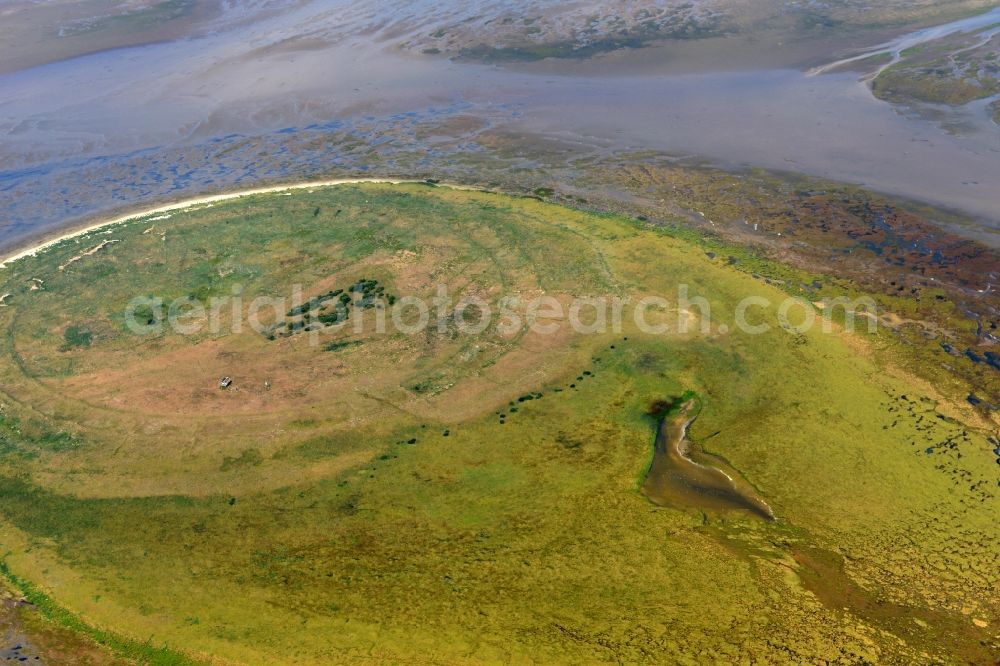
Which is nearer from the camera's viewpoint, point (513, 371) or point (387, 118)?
point (513, 371)

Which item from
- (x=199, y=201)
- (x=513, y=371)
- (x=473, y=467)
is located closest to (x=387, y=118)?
(x=199, y=201)

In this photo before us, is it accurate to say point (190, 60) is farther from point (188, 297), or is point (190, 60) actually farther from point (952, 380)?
point (952, 380)

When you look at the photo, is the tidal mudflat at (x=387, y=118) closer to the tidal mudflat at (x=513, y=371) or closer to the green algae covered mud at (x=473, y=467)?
the tidal mudflat at (x=513, y=371)

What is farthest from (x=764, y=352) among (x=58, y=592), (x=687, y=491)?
(x=58, y=592)

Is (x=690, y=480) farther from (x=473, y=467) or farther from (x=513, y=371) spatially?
(x=513, y=371)

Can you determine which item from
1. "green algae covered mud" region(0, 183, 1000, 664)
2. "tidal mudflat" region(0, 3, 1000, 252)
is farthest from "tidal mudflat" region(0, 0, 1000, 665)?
"tidal mudflat" region(0, 3, 1000, 252)

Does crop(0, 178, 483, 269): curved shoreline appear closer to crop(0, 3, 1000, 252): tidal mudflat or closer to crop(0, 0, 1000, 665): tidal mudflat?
crop(0, 0, 1000, 665): tidal mudflat

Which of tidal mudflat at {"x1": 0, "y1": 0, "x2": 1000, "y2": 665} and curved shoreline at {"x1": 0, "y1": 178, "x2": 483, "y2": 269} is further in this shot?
curved shoreline at {"x1": 0, "y1": 178, "x2": 483, "y2": 269}
